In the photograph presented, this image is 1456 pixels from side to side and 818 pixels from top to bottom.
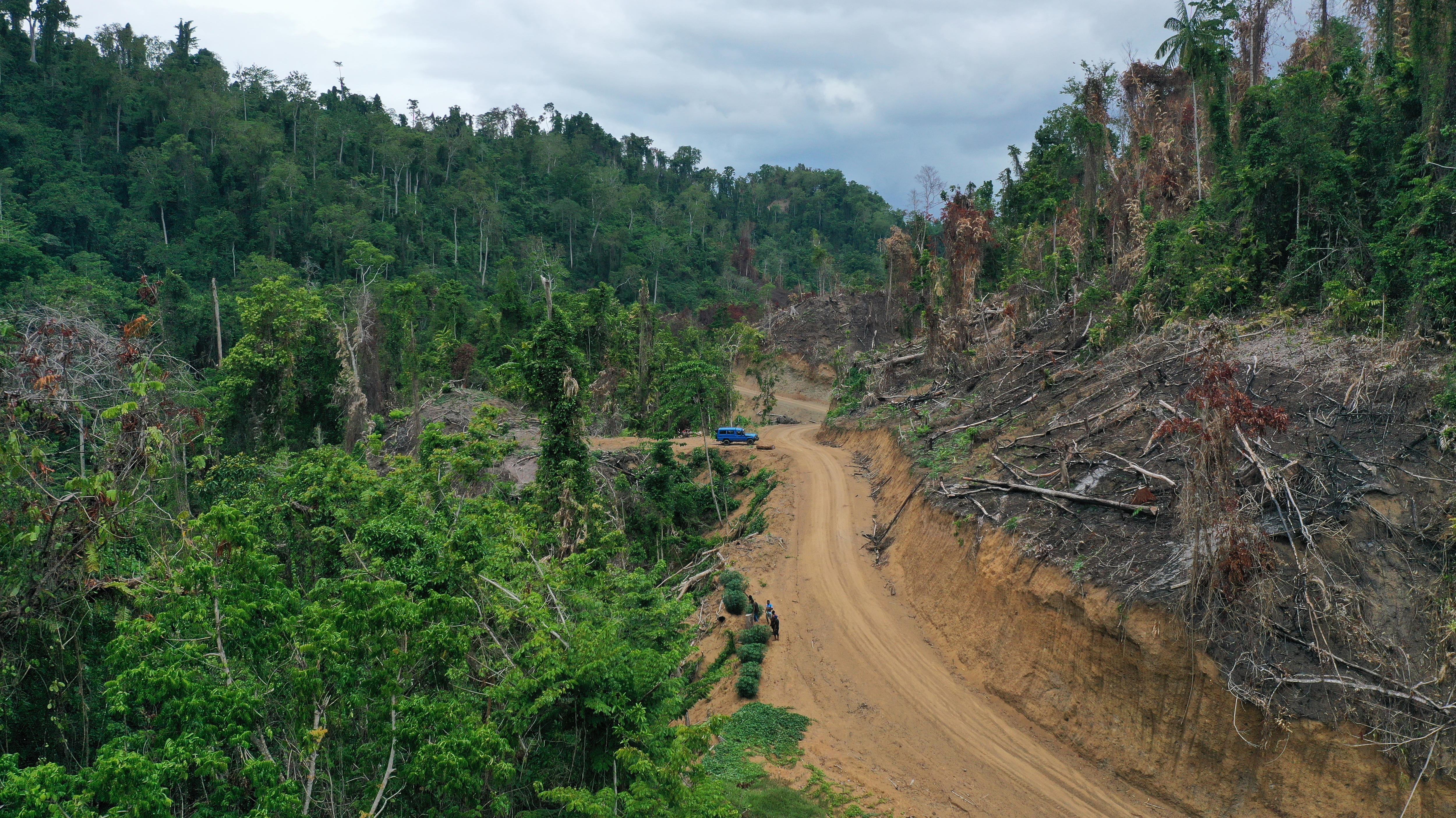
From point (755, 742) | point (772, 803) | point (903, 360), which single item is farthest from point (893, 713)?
point (903, 360)

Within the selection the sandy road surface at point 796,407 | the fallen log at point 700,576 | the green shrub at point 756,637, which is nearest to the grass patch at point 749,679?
the green shrub at point 756,637

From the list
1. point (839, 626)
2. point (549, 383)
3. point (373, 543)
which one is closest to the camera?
point (373, 543)

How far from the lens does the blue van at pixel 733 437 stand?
122 ft

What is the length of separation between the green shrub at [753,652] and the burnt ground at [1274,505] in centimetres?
659

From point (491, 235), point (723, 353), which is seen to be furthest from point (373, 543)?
point (491, 235)

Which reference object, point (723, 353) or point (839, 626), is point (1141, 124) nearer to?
point (723, 353)

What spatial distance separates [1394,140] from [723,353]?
3765 centimetres

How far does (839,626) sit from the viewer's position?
69.8 feet

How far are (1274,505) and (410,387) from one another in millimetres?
38184

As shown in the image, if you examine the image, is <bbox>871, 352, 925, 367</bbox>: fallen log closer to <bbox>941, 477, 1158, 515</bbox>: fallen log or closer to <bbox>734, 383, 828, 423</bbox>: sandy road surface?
<bbox>734, 383, 828, 423</bbox>: sandy road surface

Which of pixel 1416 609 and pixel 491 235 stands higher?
pixel 491 235

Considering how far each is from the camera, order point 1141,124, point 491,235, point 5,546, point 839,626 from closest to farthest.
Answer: point 5,546
point 839,626
point 1141,124
point 491,235

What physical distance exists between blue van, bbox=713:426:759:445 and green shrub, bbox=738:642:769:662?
1706cm

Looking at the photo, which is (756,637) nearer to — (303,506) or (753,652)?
(753,652)
